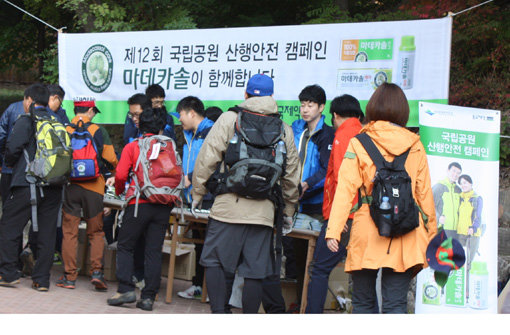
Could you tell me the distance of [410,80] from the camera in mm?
7090

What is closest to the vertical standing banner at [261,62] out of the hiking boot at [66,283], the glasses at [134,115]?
the glasses at [134,115]

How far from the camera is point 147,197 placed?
6090 millimetres

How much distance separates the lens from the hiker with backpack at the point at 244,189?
4.80 m

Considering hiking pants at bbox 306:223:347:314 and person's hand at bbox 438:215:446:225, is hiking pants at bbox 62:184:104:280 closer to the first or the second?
hiking pants at bbox 306:223:347:314

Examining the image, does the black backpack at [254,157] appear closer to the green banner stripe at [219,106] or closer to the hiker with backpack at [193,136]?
the hiker with backpack at [193,136]

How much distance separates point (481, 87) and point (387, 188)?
252 inches

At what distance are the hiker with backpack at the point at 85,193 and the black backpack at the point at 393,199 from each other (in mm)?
3631

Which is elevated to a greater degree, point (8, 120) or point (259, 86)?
point (259, 86)

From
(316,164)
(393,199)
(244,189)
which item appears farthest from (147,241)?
(393,199)

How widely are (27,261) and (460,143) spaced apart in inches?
187

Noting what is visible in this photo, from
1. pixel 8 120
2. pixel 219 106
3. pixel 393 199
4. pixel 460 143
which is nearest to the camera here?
pixel 393 199

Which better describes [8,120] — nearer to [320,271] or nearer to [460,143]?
[320,271]

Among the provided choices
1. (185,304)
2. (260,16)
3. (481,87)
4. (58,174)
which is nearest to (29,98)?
(58,174)

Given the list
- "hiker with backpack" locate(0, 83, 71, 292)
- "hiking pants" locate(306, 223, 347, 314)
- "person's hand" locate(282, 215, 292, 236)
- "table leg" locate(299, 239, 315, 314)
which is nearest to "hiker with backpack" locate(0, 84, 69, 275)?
"hiker with backpack" locate(0, 83, 71, 292)
